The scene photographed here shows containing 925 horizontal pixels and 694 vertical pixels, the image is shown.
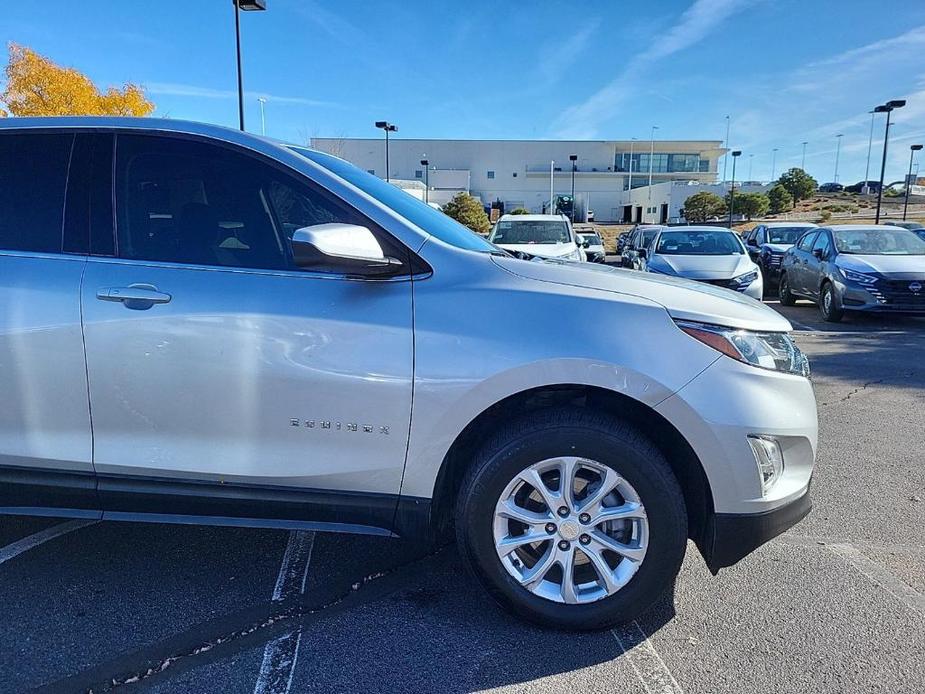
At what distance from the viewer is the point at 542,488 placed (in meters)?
2.46

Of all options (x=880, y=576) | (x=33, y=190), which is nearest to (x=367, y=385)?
(x=33, y=190)

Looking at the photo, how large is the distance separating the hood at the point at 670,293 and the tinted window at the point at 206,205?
782mm

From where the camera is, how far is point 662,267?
10484mm

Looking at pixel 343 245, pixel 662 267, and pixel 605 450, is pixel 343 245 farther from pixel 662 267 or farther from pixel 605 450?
pixel 662 267

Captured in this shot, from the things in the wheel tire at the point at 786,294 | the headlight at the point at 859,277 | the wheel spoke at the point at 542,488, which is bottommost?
the wheel tire at the point at 786,294

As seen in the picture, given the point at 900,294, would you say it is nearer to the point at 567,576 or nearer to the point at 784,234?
the point at 784,234

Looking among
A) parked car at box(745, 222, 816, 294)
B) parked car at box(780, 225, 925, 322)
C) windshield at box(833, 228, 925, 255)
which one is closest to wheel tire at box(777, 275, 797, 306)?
parked car at box(780, 225, 925, 322)

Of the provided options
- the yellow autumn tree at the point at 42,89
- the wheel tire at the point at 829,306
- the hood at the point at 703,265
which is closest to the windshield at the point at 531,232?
the hood at the point at 703,265

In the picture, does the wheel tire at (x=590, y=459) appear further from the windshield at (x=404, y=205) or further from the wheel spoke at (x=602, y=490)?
the windshield at (x=404, y=205)

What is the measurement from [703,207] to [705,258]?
4667 centimetres

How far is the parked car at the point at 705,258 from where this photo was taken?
32.9 feet

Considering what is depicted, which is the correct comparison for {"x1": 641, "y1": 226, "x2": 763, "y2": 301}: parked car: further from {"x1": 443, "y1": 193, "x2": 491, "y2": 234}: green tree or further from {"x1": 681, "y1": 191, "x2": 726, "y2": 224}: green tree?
{"x1": 681, "y1": 191, "x2": 726, "y2": 224}: green tree

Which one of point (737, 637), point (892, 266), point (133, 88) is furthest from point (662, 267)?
point (133, 88)

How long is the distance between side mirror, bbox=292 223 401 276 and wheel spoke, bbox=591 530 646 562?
51.1 inches
